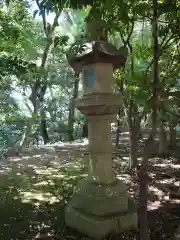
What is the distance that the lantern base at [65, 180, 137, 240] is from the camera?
11.2 ft

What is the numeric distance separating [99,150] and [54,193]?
186 cm

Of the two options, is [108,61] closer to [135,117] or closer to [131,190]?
[131,190]

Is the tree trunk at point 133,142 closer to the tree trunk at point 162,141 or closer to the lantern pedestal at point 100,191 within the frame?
the tree trunk at point 162,141

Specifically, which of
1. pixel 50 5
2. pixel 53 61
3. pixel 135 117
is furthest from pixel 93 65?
pixel 53 61

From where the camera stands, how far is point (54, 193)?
5.16 metres

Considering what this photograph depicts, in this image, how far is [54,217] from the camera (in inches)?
157

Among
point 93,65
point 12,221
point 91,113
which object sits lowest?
point 12,221

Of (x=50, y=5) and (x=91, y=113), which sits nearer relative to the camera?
(x=50, y=5)

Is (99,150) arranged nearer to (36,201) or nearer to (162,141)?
(36,201)

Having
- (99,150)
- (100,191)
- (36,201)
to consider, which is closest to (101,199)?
(100,191)

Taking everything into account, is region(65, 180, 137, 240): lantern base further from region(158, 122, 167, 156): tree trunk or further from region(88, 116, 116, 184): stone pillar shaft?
region(158, 122, 167, 156): tree trunk

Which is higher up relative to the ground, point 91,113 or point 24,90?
point 24,90

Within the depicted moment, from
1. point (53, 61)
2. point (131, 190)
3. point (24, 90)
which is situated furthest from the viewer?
point (24, 90)

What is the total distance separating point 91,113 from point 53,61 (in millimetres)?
10111
